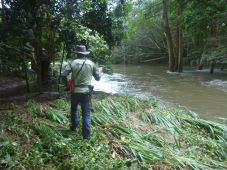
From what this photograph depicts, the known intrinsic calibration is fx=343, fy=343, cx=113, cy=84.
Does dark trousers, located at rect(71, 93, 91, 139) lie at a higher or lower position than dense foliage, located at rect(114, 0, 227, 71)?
lower

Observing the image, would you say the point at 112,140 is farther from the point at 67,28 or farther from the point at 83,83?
the point at 67,28

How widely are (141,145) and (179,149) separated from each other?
702mm

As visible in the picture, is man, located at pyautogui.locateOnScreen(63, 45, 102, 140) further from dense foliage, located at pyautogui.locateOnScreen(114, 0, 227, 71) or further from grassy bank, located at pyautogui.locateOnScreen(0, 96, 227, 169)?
dense foliage, located at pyautogui.locateOnScreen(114, 0, 227, 71)

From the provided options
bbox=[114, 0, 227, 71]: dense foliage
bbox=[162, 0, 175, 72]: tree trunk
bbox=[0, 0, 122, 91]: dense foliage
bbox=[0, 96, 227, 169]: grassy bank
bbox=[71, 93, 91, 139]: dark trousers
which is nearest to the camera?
bbox=[0, 96, 227, 169]: grassy bank

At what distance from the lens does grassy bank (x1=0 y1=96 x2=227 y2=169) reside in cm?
460

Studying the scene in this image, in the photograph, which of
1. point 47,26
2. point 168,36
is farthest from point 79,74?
point 168,36

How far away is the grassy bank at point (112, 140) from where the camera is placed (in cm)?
460

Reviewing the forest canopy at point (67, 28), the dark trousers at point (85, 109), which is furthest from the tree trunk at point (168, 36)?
the dark trousers at point (85, 109)

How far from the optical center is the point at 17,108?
7.42 metres

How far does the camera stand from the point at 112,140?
17.9 feet

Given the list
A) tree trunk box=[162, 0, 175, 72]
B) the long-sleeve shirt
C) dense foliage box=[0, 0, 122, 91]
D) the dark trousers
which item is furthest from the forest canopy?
the dark trousers

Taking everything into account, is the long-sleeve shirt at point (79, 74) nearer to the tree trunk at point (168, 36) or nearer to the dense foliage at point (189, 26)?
the dense foliage at point (189, 26)

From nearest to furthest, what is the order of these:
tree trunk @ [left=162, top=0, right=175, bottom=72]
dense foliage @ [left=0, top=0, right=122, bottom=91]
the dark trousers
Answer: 1. the dark trousers
2. dense foliage @ [left=0, top=0, right=122, bottom=91]
3. tree trunk @ [left=162, top=0, right=175, bottom=72]

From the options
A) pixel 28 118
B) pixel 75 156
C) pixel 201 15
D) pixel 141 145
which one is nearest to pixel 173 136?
pixel 141 145
